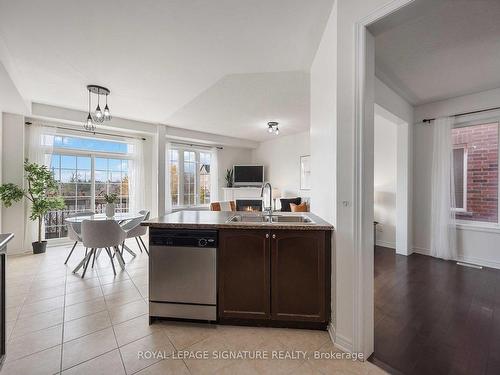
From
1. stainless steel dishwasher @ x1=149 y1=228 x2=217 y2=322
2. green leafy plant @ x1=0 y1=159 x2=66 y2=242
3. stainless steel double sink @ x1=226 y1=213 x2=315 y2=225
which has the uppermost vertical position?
green leafy plant @ x1=0 y1=159 x2=66 y2=242

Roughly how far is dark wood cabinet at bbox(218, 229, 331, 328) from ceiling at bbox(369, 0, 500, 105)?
165 cm

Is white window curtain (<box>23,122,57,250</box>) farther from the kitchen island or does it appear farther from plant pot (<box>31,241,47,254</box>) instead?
the kitchen island

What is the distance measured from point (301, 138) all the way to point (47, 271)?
557 centimetres

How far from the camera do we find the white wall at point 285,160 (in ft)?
19.7

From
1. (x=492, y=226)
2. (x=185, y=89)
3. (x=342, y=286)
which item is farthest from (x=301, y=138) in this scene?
(x=342, y=286)

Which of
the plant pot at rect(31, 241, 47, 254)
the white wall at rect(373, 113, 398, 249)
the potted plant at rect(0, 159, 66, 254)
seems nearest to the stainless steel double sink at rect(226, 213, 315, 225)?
the white wall at rect(373, 113, 398, 249)

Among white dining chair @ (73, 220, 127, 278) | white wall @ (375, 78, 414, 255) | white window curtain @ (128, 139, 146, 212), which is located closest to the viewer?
white dining chair @ (73, 220, 127, 278)

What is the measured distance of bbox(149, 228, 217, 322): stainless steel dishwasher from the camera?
6.25 feet

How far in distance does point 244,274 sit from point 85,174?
4610mm

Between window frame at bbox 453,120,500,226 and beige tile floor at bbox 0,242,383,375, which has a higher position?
window frame at bbox 453,120,500,226

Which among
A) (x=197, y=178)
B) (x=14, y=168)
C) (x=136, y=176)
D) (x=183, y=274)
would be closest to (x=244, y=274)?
(x=183, y=274)

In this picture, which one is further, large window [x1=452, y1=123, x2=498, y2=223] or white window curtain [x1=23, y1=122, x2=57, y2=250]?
white window curtain [x1=23, y1=122, x2=57, y2=250]

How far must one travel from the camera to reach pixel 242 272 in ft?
6.22

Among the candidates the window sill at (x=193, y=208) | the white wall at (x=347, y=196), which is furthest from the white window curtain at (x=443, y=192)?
the window sill at (x=193, y=208)
